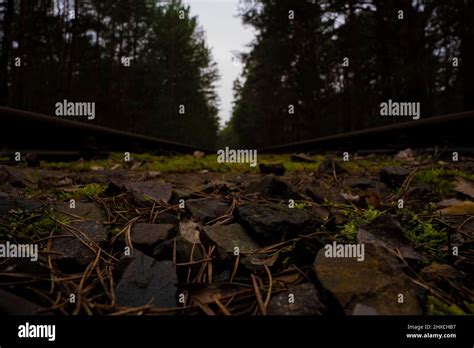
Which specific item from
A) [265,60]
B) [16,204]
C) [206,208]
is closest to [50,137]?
[16,204]

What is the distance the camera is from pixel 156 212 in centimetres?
183

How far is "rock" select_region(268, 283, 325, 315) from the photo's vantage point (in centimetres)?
109

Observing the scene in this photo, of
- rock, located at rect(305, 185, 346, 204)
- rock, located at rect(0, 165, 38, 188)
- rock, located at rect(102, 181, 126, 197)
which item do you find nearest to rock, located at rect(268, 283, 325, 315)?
rock, located at rect(305, 185, 346, 204)

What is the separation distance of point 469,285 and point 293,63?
21723 millimetres

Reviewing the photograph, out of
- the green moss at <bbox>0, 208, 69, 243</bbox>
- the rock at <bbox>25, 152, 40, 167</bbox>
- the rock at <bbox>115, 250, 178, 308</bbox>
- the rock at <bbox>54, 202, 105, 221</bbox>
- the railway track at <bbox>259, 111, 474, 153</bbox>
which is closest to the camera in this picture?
the rock at <bbox>115, 250, 178, 308</bbox>

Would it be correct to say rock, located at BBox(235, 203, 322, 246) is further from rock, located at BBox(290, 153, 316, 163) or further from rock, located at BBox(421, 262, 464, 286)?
rock, located at BBox(290, 153, 316, 163)

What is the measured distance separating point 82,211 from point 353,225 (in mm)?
1369

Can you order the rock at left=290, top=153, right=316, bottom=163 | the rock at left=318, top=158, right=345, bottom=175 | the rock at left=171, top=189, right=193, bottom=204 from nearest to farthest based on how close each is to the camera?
the rock at left=171, top=189, right=193, bottom=204 < the rock at left=318, top=158, right=345, bottom=175 < the rock at left=290, top=153, right=316, bottom=163

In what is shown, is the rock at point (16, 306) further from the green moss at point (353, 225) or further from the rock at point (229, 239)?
the green moss at point (353, 225)

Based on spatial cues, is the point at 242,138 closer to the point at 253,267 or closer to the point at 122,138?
the point at 122,138

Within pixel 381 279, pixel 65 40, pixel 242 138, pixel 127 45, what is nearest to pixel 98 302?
pixel 381 279

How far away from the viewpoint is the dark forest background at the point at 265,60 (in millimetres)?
11898

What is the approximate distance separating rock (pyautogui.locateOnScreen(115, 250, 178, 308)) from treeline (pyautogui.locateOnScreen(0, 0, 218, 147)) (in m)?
13.5

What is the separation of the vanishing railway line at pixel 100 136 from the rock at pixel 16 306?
9.52 feet
